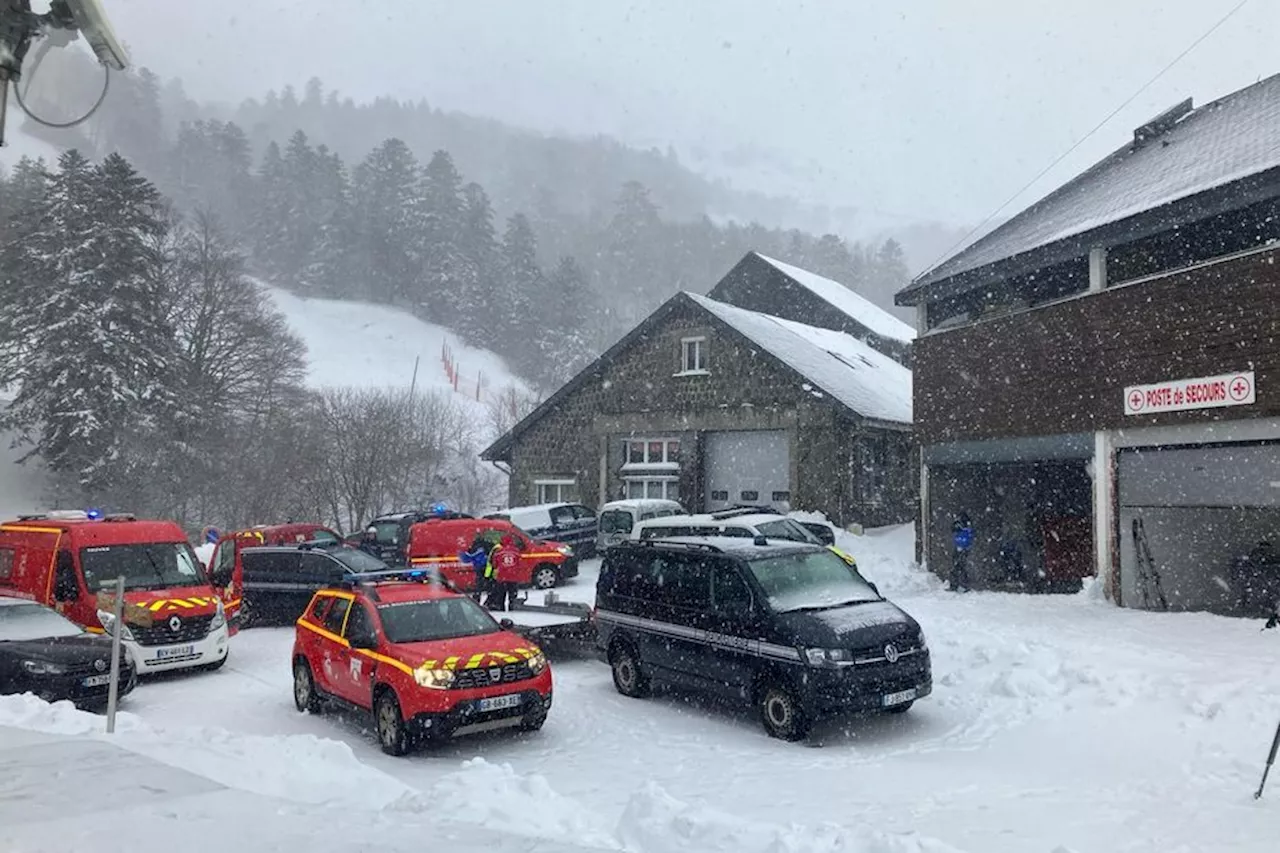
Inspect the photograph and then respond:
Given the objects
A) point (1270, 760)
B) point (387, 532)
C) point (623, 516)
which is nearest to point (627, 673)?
point (1270, 760)

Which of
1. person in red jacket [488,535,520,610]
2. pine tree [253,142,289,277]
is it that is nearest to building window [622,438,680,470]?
person in red jacket [488,535,520,610]

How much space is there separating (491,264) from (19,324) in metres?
56.2

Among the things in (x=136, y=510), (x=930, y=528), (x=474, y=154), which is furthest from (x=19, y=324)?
(x=474, y=154)

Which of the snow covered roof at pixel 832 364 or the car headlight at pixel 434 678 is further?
the snow covered roof at pixel 832 364

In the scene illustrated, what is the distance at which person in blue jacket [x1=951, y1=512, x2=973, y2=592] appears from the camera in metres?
19.0

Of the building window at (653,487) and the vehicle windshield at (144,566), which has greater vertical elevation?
the building window at (653,487)

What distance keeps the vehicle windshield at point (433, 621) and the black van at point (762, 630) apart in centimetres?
207

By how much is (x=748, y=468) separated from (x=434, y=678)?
19182 mm

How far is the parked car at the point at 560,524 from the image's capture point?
25.9 meters

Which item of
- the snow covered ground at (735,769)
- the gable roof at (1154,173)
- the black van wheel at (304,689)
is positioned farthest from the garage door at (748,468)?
the black van wheel at (304,689)

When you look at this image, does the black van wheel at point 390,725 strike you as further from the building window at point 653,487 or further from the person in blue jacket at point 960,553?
the building window at point 653,487

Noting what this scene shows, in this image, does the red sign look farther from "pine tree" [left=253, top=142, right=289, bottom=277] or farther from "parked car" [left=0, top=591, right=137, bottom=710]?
"pine tree" [left=253, top=142, right=289, bottom=277]

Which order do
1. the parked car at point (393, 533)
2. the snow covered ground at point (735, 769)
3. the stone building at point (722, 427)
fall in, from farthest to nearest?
1. the stone building at point (722, 427)
2. the parked car at point (393, 533)
3. the snow covered ground at point (735, 769)

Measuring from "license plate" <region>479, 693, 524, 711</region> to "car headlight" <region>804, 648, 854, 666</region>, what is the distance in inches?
116
